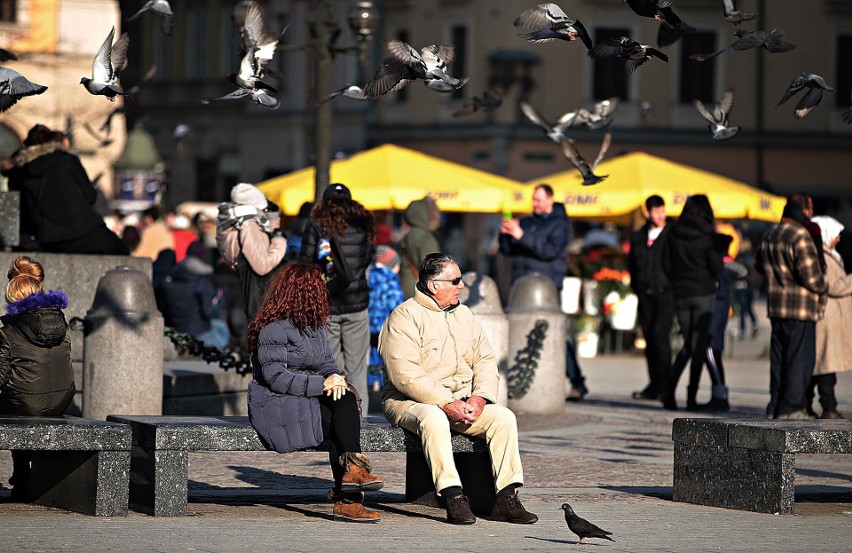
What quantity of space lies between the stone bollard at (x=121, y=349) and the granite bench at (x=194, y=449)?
2.84 m

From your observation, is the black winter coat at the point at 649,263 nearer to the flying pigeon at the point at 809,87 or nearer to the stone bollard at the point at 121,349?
the flying pigeon at the point at 809,87

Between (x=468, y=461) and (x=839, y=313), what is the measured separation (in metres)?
5.12

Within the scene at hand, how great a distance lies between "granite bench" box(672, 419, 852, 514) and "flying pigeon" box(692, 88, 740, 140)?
2752 mm

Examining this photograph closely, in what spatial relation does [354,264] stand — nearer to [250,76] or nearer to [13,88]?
[250,76]

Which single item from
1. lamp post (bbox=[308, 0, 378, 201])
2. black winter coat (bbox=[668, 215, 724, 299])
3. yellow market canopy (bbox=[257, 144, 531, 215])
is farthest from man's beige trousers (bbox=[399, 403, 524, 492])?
yellow market canopy (bbox=[257, 144, 531, 215])

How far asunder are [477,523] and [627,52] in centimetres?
301

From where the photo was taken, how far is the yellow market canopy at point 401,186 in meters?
21.3

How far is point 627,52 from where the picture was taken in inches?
404

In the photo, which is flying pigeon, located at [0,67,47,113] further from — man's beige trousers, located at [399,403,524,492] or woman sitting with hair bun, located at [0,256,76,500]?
man's beige trousers, located at [399,403,524,492]

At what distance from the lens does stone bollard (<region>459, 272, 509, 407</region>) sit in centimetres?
1391

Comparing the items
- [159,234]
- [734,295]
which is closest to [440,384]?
[159,234]

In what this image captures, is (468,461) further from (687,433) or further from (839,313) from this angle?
(839,313)

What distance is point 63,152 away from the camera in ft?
42.9

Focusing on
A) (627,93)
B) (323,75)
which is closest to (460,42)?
(627,93)
